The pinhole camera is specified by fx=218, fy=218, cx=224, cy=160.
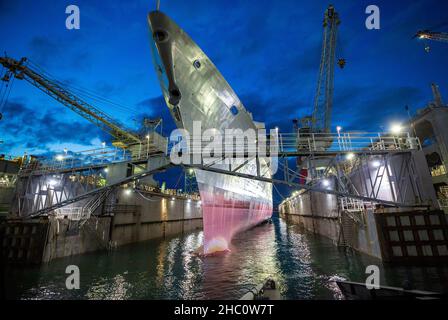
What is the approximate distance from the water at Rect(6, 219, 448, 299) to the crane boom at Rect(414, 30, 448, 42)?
55.2 metres

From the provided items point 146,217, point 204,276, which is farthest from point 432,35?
point 146,217

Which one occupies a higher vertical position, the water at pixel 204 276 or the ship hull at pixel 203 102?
the ship hull at pixel 203 102

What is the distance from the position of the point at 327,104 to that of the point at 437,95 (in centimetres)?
1518

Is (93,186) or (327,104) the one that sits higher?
(327,104)

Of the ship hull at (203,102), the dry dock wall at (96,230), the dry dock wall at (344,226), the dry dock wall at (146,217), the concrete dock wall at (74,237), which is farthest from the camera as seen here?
the dry dock wall at (146,217)

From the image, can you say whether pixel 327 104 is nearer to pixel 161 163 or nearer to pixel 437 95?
pixel 437 95

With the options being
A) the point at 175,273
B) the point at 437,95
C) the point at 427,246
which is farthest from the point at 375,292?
the point at 437,95

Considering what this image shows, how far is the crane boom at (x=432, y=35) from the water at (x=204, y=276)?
55.2 meters

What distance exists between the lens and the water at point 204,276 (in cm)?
1026

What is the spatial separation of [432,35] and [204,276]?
215ft

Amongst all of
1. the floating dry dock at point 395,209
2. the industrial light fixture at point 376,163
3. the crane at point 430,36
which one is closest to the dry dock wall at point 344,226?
the floating dry dock at point 395,209

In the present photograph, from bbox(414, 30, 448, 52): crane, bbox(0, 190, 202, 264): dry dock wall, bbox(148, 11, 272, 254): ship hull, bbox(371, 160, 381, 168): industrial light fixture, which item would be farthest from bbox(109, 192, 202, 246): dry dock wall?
bbox(414, 30, 448, 52): crane

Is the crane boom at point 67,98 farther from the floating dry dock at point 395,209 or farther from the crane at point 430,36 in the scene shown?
the crane at point 430,36

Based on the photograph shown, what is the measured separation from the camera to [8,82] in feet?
82.6
